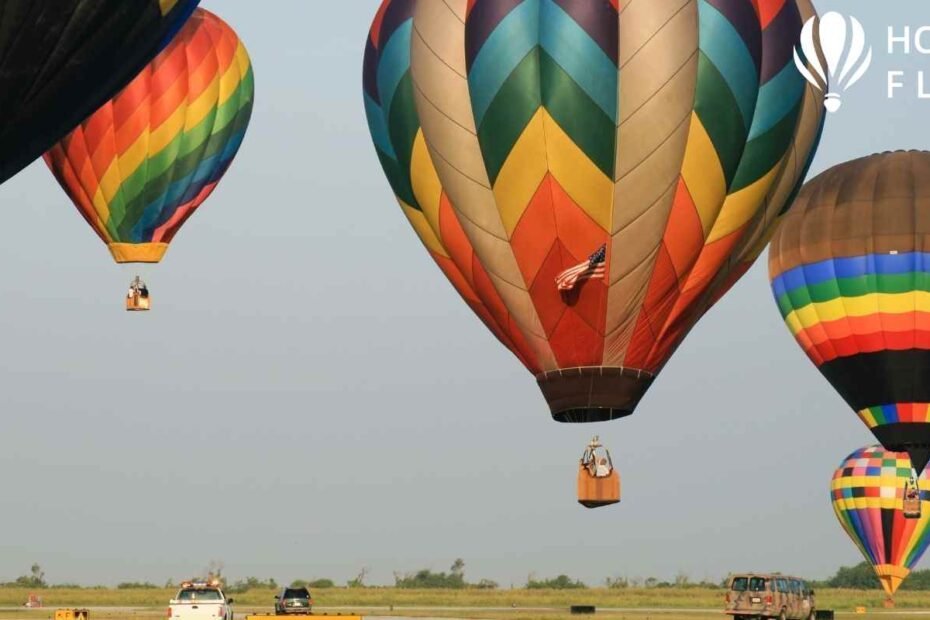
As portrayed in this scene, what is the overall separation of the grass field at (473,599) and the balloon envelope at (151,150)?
21.4 m

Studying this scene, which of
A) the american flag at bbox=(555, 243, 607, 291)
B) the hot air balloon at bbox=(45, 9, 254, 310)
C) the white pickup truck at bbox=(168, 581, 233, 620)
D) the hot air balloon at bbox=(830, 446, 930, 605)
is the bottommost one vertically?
the white pickup truck at bbox=(168, 581, 233, 620)

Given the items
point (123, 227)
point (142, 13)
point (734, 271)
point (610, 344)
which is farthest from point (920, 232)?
point (142, 13)

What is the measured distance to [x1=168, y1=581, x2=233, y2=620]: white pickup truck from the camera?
42.8 meters

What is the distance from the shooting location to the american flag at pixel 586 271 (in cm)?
3756

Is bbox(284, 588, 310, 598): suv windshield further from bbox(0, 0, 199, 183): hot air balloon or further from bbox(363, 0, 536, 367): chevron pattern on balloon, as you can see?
bbox(0, 0, 199, 183): hot air balloon

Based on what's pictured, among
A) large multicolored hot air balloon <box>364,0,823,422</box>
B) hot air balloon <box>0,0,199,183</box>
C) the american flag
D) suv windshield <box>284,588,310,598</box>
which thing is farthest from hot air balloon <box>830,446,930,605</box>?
hot air balloon <box>0,0,199,183</box>

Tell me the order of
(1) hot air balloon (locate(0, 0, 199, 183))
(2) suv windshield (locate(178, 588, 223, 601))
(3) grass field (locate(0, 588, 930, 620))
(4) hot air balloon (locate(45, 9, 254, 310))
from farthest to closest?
(3) grass field (locate(0, 588, 930, 620))
(4) hot air balloon (locate(45, 9, 254, 310))
(2) suv windshield (locate(178, 588, 223, 601))
(1) hot air balloon (locate(0, 0, 199, 183))

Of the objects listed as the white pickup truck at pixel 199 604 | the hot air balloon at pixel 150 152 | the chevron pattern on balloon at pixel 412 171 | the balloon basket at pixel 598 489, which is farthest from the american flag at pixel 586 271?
the hot air balloon at pixel 150 152

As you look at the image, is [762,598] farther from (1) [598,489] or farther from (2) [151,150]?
(2) [151,150]

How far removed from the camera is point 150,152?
54781mm

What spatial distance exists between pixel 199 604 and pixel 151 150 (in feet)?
53.1

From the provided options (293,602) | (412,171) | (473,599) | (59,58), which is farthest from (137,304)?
(473,599)

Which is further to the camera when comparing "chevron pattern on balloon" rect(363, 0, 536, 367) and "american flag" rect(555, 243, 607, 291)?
"chevron pattern on balloon" rect(363, 0, 536, 367)

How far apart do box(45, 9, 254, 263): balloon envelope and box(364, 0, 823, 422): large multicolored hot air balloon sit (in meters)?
16.5
